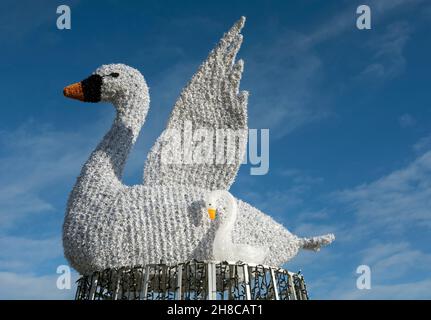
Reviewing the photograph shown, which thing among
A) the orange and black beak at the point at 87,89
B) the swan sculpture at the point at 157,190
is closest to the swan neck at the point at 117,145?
the swan sculpture at the point at 157,190

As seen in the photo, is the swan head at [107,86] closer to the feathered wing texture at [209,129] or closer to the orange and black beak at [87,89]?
the orange and black beak at [87,89]

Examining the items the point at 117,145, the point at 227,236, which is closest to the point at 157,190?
the point at 117,145

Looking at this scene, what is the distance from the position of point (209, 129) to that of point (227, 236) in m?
2.65

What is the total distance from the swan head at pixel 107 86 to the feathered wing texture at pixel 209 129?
1141 millimetres

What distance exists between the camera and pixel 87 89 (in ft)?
40.8

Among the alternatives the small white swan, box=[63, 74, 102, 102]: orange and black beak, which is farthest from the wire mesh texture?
box=[63, 74, 102, 102]: orange and black beak

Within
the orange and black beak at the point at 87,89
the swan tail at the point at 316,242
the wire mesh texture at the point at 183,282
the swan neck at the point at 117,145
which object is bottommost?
the wire mesh texture at the point at 183,282

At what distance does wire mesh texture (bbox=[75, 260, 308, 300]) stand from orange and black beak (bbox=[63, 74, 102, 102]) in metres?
4.01

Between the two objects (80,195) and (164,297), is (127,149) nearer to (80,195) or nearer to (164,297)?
(80,195)

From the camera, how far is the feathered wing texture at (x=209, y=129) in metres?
11.8

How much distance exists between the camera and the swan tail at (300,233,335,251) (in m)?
12.2

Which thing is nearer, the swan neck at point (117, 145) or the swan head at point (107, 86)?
the swan neck at point (117, 145)

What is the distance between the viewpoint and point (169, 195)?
436 inches

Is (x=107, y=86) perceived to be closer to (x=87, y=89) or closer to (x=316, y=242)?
(x=87, y=89)
